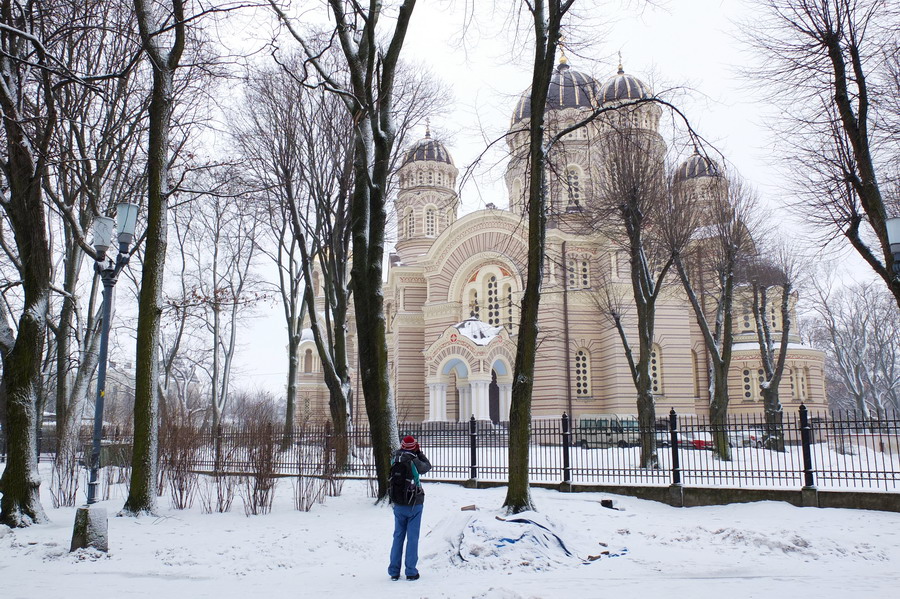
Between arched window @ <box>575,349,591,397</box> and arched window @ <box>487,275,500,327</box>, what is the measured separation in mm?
4145

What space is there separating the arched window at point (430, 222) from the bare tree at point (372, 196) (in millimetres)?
28016

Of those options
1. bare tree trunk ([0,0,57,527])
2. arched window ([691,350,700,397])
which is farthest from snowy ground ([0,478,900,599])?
arched window ([691,350,700,397])

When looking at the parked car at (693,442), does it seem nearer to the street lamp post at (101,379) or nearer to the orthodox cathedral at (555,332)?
the orthodox cathedral at (555,332)

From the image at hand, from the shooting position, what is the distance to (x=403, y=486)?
663cm

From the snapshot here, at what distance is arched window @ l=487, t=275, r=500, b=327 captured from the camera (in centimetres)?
3156

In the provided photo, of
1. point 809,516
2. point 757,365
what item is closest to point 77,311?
point 809,516

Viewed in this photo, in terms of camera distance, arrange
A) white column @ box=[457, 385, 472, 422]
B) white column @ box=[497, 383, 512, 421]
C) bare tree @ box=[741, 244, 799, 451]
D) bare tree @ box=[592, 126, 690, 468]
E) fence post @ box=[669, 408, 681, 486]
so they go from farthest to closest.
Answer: white column @ box=[457, 385, 472, 422]
white column @ box=[497, 383, 512, 421]
bare tree @ box=[741, 244, 799, 451]
bare tree @ box=[592, 126, 690, 468]
fence post @ box=[669, 408, 681, 486]

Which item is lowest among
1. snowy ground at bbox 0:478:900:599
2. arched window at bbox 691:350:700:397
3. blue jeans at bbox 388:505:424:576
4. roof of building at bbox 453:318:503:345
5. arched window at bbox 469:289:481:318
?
snowy ground at bbox 0:478:900:599

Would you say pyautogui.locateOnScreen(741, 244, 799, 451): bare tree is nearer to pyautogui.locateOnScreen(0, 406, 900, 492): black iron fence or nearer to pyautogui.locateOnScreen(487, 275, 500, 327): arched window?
pyautogui.locateOnScreen(0, 406, 900, 492): black iron fence

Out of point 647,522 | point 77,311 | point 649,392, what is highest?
point 77,311

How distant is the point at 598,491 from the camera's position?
11.9m

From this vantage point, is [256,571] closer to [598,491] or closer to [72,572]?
[72,572]

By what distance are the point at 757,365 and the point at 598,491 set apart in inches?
869

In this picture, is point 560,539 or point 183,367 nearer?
point 560,539
